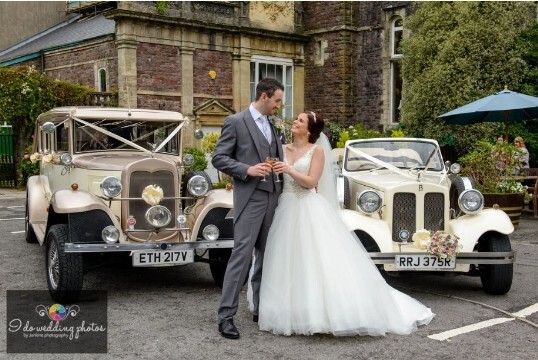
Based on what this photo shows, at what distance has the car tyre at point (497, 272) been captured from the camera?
619 cm

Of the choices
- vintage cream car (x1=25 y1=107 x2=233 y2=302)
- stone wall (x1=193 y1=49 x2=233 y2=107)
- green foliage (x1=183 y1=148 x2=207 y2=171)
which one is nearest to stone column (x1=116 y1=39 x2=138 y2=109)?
stone wall (x1=193 y1=49 x2=233 y2=107)

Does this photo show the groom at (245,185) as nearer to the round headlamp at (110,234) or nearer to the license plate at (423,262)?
the round headlamp at (110,234)

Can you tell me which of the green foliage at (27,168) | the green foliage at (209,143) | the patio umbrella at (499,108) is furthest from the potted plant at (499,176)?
the green foliage at (27,168)

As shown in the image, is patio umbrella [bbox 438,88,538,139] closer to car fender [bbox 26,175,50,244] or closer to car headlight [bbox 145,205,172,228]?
car headlight [bbox 145,205,172,228]

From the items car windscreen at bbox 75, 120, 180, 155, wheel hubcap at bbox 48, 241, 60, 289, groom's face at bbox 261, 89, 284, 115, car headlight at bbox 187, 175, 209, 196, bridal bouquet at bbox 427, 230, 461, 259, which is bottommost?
wheel hubcap at bbox 48, 241, 60, 289

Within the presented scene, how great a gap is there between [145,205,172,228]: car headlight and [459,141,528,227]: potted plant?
6199mm

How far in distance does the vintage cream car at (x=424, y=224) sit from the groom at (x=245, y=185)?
148cm

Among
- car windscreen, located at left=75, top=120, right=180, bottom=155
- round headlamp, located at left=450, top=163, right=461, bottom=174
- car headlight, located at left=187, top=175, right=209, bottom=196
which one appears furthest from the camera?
car windscreen, located at left=75, top=120, right=180, bottom=155

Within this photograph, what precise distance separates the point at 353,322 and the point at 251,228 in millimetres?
1046

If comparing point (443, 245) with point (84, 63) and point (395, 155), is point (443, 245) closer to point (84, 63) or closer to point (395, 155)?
point (395, 155)

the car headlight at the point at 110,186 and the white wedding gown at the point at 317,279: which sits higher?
the car headlight at the point at 110,186

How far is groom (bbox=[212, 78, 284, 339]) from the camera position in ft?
15.9

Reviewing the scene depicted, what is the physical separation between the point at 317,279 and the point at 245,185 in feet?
2.98

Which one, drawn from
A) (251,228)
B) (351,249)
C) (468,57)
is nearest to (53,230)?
(251,228)
